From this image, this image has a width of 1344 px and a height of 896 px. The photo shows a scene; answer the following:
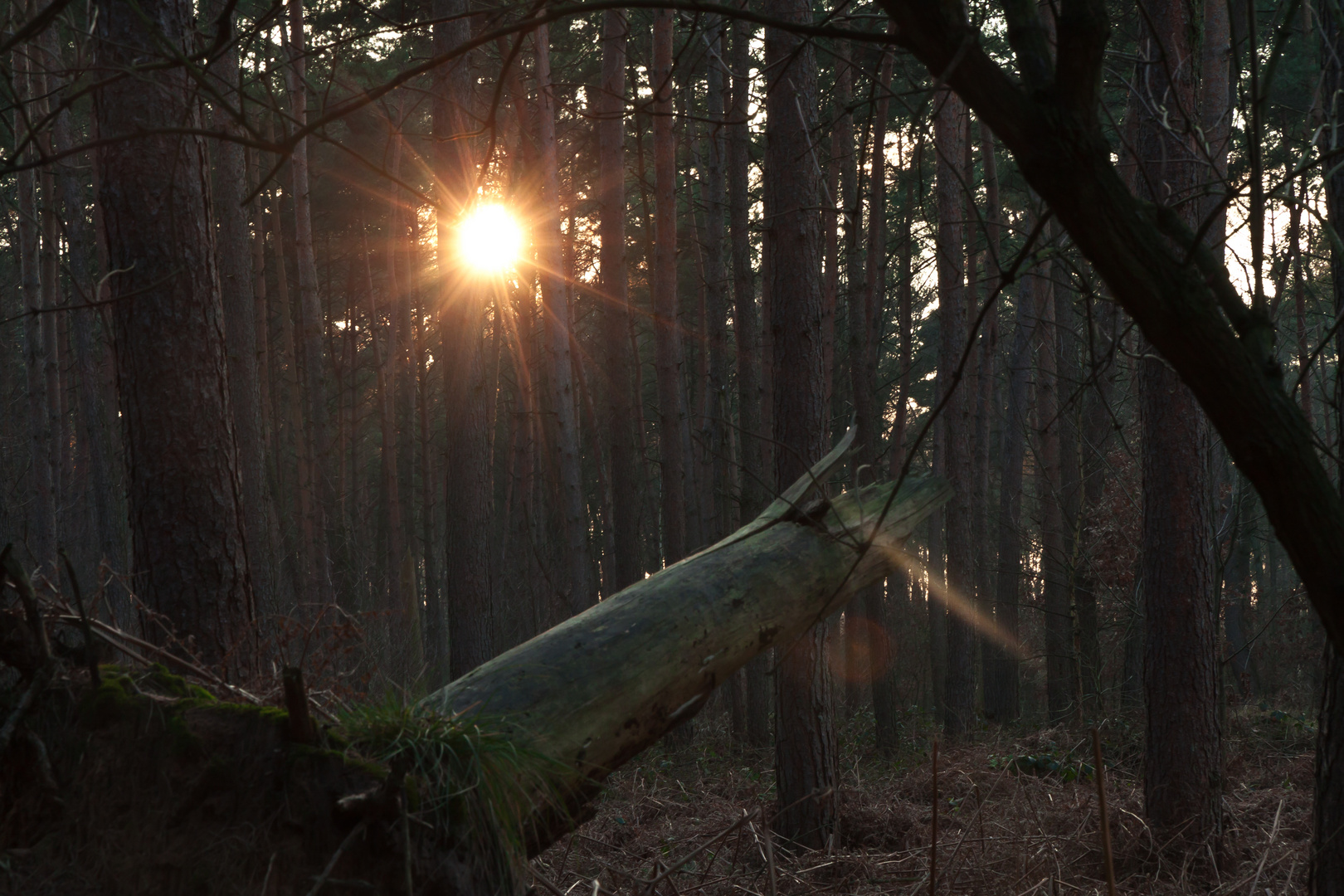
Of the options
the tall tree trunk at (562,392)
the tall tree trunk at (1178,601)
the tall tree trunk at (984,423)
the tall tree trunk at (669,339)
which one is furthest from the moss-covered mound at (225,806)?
the tall tree trunk at (984,423)

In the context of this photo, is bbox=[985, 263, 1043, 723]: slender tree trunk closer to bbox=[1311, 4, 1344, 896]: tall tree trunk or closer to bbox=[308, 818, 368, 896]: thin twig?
bbox=[1311, 4, 1344, 896]: tall tree trunk

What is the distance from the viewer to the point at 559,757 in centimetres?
269

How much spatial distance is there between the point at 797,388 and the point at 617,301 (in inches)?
229

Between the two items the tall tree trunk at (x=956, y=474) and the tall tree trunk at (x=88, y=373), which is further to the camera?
the tall tree trunk at (x=88, y=373)

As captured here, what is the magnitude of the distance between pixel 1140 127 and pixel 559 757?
15.0 ft

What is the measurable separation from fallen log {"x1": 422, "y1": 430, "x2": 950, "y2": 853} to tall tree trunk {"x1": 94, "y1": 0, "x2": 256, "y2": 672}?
2.38m

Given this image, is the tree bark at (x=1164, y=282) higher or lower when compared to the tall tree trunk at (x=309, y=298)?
lower

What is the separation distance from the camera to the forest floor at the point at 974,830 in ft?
13.1

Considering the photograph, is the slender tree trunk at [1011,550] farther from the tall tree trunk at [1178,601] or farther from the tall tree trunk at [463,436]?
the tall tree trunk at [1178,601]

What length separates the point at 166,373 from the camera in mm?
4641

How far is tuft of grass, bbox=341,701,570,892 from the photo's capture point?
216 centimetres

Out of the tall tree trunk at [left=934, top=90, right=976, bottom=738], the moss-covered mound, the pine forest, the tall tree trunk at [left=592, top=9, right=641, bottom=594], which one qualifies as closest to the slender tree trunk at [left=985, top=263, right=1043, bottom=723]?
the pine forest

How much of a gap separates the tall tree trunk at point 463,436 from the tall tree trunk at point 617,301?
1935 mm

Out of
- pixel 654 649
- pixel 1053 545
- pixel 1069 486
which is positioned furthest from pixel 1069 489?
pixel 654 649
